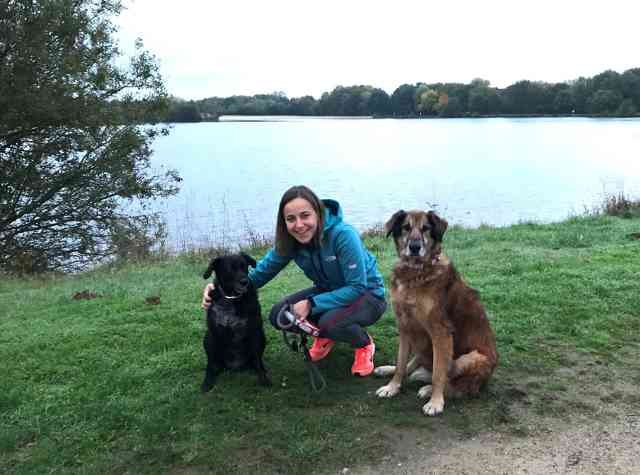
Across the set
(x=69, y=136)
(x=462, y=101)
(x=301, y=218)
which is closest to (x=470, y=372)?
(x=301, y=218)

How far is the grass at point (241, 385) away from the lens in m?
3.73

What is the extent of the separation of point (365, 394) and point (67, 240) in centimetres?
1341

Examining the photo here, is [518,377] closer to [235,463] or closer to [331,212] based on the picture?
[331,212]

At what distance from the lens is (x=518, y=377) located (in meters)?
4.70

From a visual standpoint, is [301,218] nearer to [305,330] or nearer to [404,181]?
[305,330]

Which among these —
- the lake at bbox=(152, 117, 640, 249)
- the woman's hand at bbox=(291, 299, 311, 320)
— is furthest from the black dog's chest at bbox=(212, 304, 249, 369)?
the lake at bbox=(152, 117, 640, 249)

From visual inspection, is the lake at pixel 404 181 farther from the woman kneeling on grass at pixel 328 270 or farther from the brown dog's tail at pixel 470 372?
the brown dog's tail at pixel 470 372

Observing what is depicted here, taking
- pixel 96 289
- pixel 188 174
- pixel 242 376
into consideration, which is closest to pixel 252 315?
pixel 242 376

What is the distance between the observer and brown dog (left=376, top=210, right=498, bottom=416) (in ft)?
13.7

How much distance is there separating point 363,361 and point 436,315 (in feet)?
3.35

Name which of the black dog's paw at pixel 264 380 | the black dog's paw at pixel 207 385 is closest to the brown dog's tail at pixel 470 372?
the black dog's paw at pixel 264 380

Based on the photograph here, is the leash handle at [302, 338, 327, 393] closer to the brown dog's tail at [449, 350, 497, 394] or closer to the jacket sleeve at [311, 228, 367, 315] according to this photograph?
the jacket sleeve at [311, 228, 367, 315]


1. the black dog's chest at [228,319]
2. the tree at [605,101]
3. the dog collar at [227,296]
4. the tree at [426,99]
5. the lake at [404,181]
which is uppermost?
the tree at [426,99]

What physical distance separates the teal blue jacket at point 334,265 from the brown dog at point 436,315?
0.35 m
